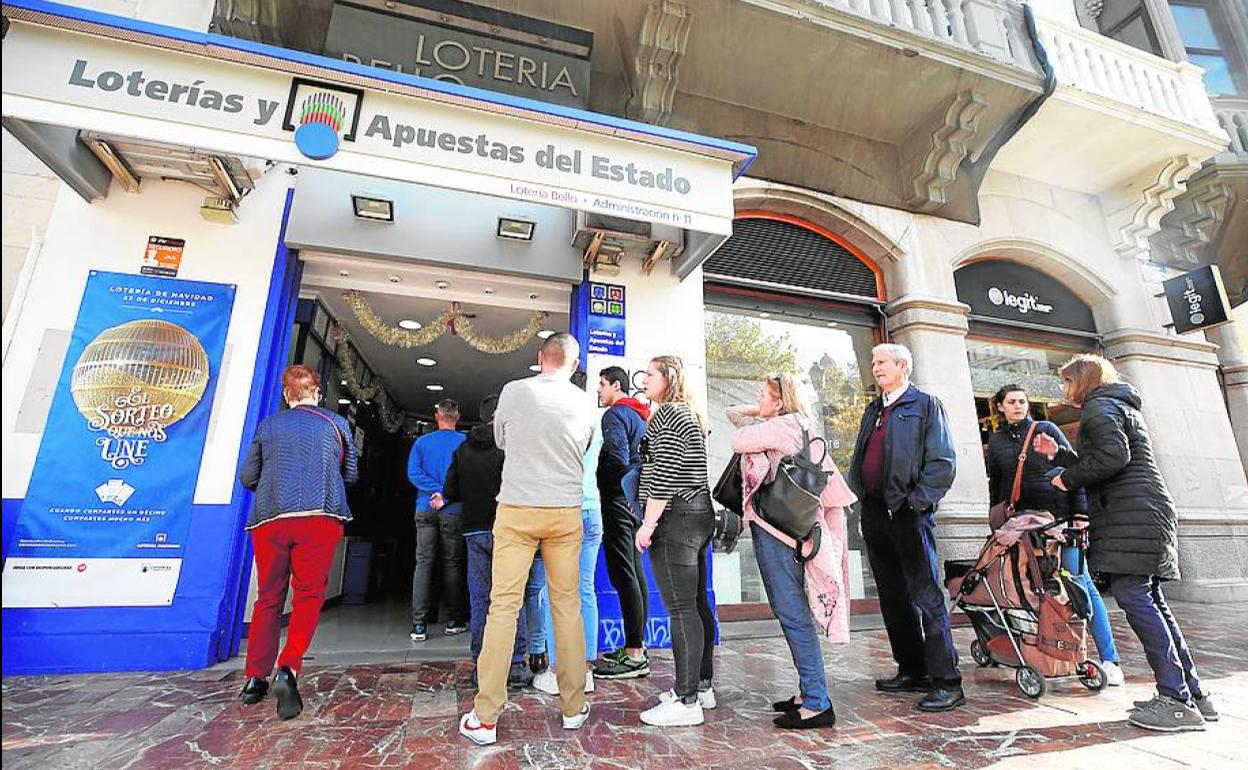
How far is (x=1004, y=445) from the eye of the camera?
4457 millimetres

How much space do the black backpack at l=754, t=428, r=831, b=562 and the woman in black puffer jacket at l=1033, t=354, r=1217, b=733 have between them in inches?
58.5

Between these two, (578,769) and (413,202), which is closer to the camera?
(578,769)

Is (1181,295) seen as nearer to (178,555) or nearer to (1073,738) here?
(1073,738)

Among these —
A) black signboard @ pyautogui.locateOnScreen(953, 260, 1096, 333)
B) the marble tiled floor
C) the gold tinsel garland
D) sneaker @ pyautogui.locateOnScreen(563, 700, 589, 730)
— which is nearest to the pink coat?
the marble tiled floor

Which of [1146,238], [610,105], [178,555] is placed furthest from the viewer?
[1146,238]

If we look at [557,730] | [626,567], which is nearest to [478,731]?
[557,730]

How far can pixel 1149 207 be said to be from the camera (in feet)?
26.4

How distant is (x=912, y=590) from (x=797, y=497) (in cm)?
109

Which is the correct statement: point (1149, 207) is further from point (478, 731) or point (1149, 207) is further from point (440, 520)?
point (478, 731)

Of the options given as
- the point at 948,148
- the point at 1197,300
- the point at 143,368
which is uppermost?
the point at 948,148

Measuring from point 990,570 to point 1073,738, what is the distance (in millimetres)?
1040

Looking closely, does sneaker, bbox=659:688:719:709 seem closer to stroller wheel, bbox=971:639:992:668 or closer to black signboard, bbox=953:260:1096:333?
stroller wheel, bbox=971:639:992:668

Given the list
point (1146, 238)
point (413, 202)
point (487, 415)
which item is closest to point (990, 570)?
point (487, 415)

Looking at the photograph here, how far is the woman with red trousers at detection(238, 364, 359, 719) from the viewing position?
3.40m
